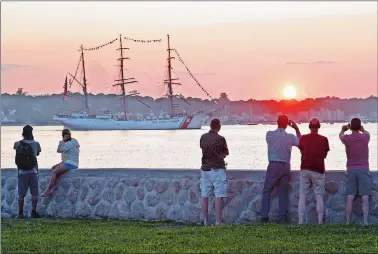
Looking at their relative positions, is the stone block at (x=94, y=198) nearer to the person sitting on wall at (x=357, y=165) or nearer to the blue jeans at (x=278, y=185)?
the blue jeans at (x=278, y=185)

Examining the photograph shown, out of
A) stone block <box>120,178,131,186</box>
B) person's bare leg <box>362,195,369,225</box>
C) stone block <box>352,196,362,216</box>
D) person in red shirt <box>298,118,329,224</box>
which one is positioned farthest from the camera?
stone block <box>120,178,131,186</box>

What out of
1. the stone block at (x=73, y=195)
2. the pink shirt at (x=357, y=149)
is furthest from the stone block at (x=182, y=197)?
the pink shirt at (x=357, y=149)

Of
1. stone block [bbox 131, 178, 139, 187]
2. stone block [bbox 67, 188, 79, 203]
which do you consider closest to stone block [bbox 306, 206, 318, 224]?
stone block [bbox 131, 178, 139, 187]

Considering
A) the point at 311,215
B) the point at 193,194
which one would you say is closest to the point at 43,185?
the point at 193,194

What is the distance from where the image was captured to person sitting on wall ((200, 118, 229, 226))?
43.0 ft

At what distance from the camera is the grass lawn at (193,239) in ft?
33.0

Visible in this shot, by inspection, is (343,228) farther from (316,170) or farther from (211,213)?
(211,213)

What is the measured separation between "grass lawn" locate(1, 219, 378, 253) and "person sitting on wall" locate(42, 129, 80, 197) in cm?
256

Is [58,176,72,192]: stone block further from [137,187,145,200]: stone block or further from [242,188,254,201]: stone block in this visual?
[242,188,254,201]: stone block

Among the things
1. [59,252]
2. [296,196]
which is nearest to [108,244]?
[59,252]

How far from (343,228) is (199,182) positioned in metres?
3.37

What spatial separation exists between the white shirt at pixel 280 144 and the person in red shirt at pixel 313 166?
23cm

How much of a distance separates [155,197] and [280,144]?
280 cm

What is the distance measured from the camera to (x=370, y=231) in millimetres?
11477
